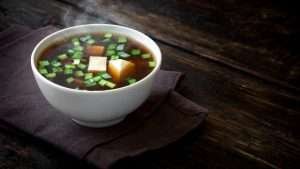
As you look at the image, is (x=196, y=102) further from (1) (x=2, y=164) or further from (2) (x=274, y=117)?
(1) (x=2, y=164)

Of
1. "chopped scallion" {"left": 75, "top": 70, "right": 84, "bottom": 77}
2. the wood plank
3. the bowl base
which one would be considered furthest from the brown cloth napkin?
the wood plank

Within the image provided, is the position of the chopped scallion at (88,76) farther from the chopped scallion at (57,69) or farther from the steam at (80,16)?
the steam at (80,16)

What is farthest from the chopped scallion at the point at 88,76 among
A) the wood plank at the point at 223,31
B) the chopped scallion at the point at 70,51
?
the wood plank at the point at 223,31

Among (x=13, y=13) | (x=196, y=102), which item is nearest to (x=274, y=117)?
(x=196, y=102)

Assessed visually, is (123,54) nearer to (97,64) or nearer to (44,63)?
(97,64)

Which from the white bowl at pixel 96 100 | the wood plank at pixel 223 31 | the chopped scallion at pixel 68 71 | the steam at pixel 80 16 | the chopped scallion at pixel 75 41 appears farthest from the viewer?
the steam at pixel 80 16

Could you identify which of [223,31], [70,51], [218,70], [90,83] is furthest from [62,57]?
[223,31]

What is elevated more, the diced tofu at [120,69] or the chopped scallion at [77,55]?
the diced tofu at [120,69]
